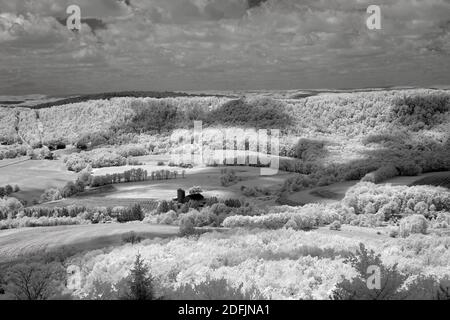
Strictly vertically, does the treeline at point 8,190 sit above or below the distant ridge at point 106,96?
below

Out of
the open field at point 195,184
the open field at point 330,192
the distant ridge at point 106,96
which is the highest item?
the distant ridge at point 106,96

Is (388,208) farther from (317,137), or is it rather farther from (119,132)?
(119,132)

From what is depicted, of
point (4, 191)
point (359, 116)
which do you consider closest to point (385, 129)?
point (359, 116)

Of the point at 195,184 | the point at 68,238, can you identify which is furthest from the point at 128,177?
the point at 68,238

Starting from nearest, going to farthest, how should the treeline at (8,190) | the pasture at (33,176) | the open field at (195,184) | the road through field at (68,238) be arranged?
1. the road through field at (68,238)
2. the open field at (195,184)
3. the treeline at (8,190)
4. the pasture at (33,176)

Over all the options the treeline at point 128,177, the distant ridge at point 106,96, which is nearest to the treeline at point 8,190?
the treeline at point 128,177

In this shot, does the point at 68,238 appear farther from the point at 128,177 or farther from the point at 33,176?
the point at 33,176

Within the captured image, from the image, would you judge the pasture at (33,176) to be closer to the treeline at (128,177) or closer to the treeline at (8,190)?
the treeline at (8,190)

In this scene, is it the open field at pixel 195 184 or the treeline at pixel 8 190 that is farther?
the treeline at pixel 8 190
